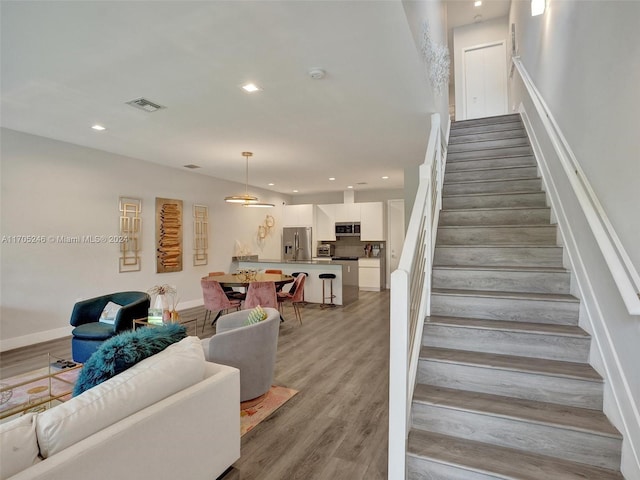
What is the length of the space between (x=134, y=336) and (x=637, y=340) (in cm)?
252

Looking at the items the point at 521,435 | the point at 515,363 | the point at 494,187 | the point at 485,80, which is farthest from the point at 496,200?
the point at 485,80

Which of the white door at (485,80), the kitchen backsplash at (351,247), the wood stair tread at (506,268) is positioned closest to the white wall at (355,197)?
the kitchen backsplash at (351,247)

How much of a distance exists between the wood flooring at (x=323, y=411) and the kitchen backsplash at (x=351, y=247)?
4600mm

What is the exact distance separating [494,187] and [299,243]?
6.44m

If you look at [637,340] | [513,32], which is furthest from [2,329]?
[513,32]

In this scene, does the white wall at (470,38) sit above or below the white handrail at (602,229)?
above

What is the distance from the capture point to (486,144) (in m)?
4.64

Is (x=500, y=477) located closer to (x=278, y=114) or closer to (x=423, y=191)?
(x=423, y=191)

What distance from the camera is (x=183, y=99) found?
3.30 metres

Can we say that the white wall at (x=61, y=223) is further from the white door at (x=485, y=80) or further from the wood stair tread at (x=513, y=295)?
the white door at (x=485, y=80)

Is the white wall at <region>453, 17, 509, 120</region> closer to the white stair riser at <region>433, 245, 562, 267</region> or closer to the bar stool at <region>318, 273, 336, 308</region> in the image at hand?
the bar stool at <region>318, 273, 336, 308</region>

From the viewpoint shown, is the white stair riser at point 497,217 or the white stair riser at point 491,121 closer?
the white stair riser at point 497,217

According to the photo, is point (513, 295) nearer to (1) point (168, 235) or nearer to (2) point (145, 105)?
(2) point (145, 105)

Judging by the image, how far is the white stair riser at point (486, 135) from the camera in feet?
15.3
